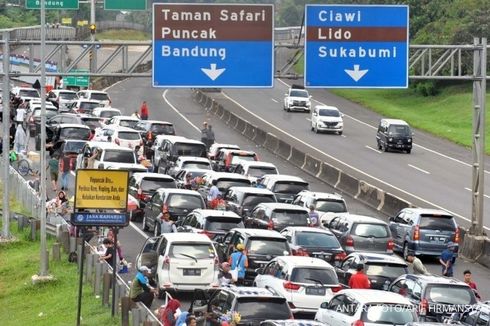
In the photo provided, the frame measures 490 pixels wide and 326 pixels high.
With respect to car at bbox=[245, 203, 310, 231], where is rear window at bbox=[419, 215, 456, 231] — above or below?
below

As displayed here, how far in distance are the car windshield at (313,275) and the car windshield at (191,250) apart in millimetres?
2521

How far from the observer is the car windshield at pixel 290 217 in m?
37.3

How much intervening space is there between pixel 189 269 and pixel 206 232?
4.73 metres

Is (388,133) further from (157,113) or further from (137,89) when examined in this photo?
(137,89)

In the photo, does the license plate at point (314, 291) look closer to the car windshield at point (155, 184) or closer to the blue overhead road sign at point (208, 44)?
the blue overhead road sign at point (208, 44)

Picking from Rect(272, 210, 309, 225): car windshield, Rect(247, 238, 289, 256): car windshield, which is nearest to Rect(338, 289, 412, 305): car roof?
Rect(247, 238, 289, 256): car windshield

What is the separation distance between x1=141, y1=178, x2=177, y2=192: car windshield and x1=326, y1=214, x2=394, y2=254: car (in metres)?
7.13

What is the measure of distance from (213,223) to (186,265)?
16.7 feet

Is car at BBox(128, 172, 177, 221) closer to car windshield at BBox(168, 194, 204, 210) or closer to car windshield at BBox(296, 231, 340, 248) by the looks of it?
car windshield at BBox(168, 194, 204, 210)

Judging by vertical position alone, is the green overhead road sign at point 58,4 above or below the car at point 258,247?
above

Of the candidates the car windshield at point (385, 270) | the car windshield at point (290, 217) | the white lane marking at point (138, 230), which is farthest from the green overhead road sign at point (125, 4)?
the car windshield at point (385, 270)

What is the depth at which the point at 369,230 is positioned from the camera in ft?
122

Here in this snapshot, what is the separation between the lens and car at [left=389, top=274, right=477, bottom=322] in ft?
90.0

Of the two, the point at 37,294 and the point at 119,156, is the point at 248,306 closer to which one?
the point at 37,294
